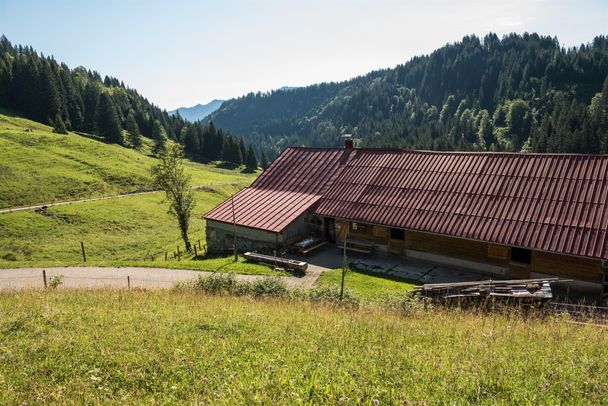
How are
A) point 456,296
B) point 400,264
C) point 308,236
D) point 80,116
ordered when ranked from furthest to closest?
1. point 80,116
2. point 308,236
3. point 400,264
4. point 456,296

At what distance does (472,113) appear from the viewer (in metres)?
197

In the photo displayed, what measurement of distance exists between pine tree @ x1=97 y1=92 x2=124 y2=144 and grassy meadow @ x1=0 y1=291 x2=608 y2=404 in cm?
11133

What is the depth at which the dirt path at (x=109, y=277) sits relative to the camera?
23.7 metres

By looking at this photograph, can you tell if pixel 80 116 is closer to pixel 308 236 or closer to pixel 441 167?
pixel 308 236

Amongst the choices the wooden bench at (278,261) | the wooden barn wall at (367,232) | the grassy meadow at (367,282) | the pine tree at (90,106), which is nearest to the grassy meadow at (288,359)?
the grassy meadow at (367,282)

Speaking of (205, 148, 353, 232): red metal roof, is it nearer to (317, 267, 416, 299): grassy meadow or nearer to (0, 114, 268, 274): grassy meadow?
(0, 114, 268, 274): grassy meadow

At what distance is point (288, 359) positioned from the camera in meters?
7.67

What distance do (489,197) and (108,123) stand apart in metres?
112

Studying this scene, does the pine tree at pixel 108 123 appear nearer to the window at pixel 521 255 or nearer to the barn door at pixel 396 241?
the barn door at pixel 396 241

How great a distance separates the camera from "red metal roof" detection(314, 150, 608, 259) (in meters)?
20.6

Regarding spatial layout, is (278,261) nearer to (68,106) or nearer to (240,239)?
(240,239)

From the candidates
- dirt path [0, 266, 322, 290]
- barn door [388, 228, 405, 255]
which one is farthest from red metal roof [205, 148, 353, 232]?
barn door [388, 228, 405, 255]

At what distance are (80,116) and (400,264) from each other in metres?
118

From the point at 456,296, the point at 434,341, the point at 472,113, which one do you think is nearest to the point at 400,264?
the point at 456,296
